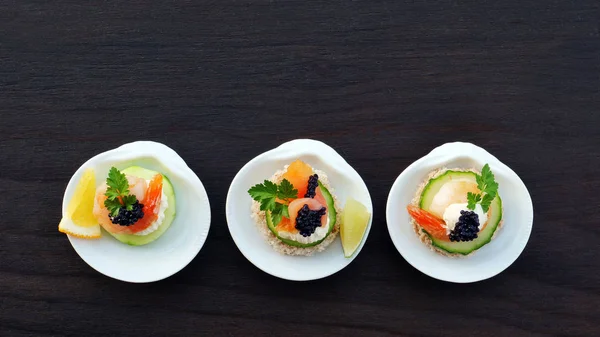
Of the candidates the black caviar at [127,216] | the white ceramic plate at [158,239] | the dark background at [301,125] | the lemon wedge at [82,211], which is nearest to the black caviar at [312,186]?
the dark background at [301,125]

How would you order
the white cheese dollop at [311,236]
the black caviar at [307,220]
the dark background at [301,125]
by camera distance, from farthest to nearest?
the dark background at [301,125] → the white cheese dollop at [311,236] → the black caviar at [307,220]

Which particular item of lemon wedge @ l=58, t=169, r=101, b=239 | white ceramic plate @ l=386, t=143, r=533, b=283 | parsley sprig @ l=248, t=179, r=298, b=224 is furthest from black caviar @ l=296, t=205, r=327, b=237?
lemon wedge @ l=58, t=169, r=101, b=239

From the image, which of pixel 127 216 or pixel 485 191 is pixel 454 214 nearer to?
pixel 485 191

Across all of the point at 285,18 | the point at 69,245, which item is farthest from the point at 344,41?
the point at 69,245

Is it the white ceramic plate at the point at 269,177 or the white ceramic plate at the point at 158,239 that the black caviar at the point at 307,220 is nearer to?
the white ceramic plate at the point at 269,177

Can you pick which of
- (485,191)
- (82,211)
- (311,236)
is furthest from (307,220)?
(82,211)

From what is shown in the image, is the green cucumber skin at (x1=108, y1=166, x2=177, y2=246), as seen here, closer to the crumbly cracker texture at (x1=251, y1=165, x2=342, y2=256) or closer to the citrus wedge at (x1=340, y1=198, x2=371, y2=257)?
the crumbly cracker texture at (x1=251, y1=165, x2=342, y2=256)
